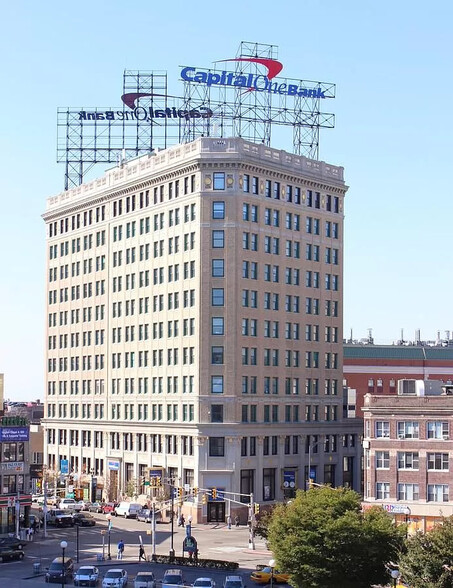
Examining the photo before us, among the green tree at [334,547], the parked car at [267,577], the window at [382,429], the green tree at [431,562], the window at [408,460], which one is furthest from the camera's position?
the window at [382,429]

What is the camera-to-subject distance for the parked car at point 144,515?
424ft

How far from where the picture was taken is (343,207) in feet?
492

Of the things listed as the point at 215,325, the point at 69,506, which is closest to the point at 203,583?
the point at 215,325

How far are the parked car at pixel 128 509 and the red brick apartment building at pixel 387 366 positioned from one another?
5631cm

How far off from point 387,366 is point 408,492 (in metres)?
77.7

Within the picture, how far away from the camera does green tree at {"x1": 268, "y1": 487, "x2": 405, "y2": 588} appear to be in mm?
75812

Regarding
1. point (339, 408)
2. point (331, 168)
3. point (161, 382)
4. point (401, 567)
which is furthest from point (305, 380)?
point (401, 567)

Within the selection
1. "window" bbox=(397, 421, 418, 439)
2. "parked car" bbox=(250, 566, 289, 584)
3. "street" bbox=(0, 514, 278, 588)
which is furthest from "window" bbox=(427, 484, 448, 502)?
"parked car" bbox=(250, 566, 289, 584)

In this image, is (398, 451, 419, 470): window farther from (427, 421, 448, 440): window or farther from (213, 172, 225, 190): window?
(213, 172, 225, 190): window

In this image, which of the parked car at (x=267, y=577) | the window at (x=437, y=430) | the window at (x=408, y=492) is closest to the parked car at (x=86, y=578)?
the parked car at (x=267, y=577)

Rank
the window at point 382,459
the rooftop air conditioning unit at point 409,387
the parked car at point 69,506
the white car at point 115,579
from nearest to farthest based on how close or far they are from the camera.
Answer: the white car at point 115,579 → the window at point 382,459 → the rooftop air conditioning unit at point 409,387 → the parked car at point 69,506

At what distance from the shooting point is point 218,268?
133500 millimetres

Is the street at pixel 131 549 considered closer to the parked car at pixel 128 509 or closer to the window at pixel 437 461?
the parked car at pixel 128 509

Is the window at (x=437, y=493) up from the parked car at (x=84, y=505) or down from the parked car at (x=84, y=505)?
up
